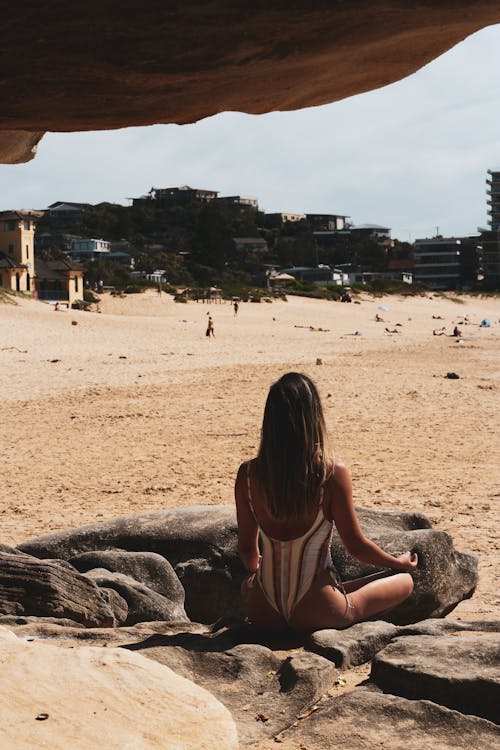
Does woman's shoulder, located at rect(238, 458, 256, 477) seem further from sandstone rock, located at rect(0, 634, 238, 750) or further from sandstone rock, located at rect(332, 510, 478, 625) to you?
sandstone rock, located at rect(332, 510, 478, 625)

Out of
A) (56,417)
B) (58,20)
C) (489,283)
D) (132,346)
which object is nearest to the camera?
A: (58,20)

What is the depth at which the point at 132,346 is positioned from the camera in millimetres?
36125

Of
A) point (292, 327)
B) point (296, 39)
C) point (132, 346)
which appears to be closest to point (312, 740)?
point (296, 39)

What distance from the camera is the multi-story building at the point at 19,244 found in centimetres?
6606

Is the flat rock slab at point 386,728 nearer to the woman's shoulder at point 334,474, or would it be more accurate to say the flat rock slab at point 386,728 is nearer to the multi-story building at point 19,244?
the woman's shoulder at point 334,474

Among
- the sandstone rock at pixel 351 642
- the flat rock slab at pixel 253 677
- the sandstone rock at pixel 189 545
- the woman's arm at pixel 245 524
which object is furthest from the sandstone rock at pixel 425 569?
the flat rock slab at pixel 253 677

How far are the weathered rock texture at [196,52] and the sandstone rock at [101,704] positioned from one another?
2.44 m

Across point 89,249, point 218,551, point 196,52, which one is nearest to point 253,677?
point 218,551

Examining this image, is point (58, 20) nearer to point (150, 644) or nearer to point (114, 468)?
point (150, 644)

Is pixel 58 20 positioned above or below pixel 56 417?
above

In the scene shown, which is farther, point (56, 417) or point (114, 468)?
point (56, 417)

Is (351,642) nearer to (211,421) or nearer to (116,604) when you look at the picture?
(116,604)

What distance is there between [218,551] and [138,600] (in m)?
0.80

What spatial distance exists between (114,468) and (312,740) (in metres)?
9.98
